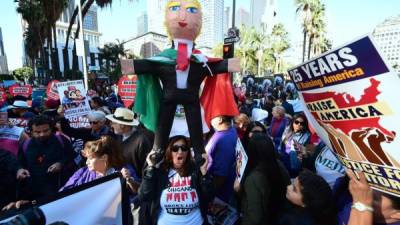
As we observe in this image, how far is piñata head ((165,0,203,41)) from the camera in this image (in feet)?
7.89

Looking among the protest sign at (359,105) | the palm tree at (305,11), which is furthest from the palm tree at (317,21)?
the protest sign at (359,105)

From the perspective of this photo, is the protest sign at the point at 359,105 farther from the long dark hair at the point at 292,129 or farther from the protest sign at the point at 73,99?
the protest sign at the point at 73,99

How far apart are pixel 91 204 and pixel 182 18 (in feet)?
5.42

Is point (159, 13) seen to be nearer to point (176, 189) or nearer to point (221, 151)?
point (221, 151)

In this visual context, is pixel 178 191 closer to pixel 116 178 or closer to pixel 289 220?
pixel 116 178

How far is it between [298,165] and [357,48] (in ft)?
8.46

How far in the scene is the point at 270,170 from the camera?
6.95ft

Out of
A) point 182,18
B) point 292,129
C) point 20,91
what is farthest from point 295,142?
point 20,91

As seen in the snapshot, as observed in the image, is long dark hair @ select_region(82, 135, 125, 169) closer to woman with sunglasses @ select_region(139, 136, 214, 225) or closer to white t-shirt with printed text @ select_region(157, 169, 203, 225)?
woman with sunglasses @ select_region(139, 136, 214, 225)

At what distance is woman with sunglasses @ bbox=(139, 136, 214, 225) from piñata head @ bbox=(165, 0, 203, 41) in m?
0.93

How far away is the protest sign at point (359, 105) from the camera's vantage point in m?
1.08

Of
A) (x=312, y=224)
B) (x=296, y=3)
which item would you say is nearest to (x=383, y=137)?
(x=312, y=224)

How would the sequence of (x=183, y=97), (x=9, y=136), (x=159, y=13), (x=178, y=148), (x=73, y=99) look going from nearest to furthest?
(x=178, y=148)
(x=183, y=97)
(x=9, y=136)
(x=159, y=13)
(x=73, y=99)

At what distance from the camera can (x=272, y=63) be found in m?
38.2
